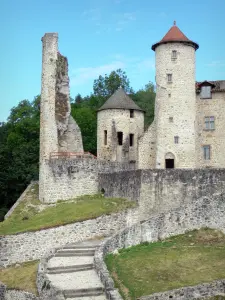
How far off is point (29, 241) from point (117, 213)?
221 inches

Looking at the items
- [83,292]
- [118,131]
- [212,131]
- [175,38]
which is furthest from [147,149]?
[83,292]

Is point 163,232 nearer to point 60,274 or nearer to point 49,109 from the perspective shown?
point 60,274

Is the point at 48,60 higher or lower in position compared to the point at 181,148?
higher

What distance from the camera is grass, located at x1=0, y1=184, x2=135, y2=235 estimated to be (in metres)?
31.0

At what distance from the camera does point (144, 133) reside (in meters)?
43.7

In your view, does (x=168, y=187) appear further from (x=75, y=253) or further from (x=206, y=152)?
(x=206, y=152)

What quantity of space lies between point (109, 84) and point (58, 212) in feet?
127

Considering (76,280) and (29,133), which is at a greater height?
(29,133)

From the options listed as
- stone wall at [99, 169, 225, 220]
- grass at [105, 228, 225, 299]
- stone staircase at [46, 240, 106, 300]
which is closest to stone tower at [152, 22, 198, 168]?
stone wall at [99, 169, 225, 220]

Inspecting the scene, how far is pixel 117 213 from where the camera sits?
3194cm

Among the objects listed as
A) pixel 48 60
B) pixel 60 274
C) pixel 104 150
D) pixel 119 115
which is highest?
pixel 48 60

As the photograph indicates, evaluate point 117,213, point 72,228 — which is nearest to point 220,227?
point 117,213

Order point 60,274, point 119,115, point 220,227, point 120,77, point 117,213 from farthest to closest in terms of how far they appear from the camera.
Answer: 1. point 120,77
2. point 119,115
3. point 117,213
4. point 220,227
5. point 60,274

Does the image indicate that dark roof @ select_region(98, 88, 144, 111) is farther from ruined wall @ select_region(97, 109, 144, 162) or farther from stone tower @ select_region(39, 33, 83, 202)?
stone tower @ select_region(39, 33, 83, 202)
